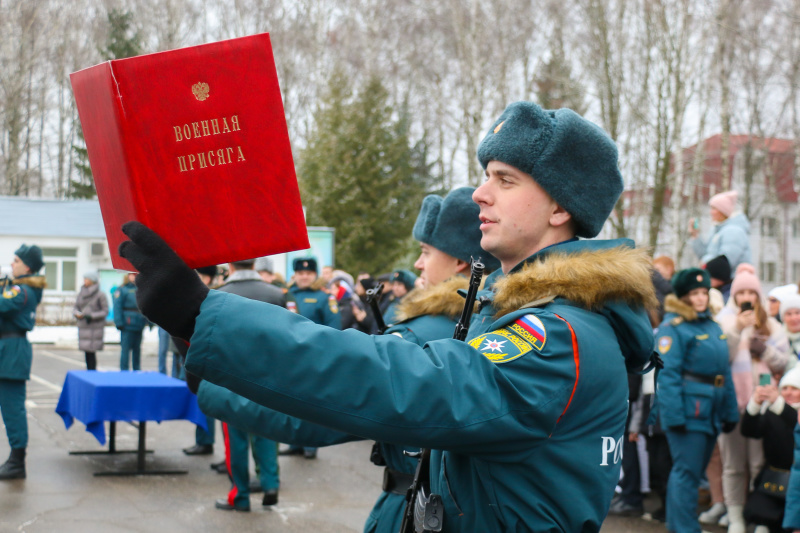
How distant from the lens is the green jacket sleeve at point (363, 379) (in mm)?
1410

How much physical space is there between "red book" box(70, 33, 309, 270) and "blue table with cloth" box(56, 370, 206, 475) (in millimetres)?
6757

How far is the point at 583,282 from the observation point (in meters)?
1.79

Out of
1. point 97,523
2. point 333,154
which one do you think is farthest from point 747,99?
point 97,523

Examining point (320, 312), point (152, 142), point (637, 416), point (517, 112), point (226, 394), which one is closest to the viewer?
point (152, 142)

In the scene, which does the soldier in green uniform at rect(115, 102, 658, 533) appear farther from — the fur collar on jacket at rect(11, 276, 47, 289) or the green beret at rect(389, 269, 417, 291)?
the green beret at rect(389, 269, 417, 291)

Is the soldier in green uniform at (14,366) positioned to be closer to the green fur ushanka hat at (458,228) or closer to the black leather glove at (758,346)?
the green fur ushanka hat at (458,228)

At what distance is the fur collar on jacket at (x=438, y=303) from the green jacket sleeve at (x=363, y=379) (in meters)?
1.30

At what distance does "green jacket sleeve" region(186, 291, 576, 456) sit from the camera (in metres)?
1.41

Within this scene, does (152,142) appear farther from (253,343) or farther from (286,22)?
(286,22)

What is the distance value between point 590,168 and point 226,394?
120 centimetres

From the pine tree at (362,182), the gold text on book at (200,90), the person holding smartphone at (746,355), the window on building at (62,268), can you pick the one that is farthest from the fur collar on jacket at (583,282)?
the window on building at (62,268)

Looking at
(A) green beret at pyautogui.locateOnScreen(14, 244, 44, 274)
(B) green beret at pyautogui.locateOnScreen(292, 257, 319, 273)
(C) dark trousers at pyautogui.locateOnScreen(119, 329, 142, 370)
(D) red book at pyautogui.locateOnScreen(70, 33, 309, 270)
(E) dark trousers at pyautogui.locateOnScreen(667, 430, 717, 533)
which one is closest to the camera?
(D) red book at pyautogui.locateOnScreen(70, 33, 309, 270)

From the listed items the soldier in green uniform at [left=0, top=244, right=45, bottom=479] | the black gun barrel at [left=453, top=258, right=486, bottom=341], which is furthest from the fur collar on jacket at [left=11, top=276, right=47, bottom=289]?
the black gun barrel at [left=453, top=258, right=486, bottom=341]

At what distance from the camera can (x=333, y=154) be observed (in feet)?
87.6
